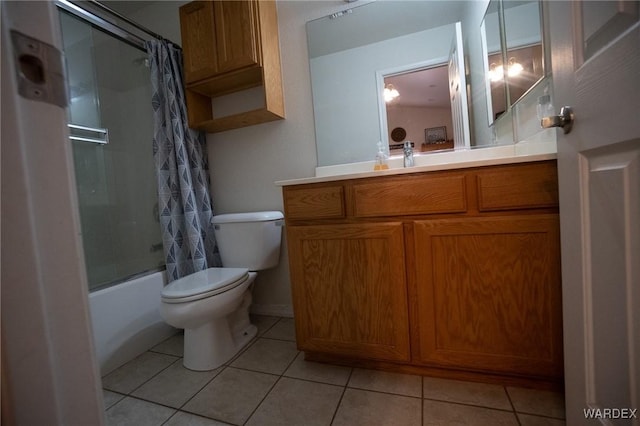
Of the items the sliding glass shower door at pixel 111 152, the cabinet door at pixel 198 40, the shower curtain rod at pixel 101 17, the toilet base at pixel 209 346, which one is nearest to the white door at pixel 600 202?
the toilet base at pixel 209 346

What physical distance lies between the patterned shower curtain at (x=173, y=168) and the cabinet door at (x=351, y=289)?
809mm

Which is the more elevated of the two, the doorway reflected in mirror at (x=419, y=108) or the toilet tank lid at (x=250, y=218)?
the doorway reflected in mirror at (x=419, y=108)

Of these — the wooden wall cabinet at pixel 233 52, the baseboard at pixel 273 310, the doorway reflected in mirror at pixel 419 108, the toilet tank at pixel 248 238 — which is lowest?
the baseboard at pixel 273 310

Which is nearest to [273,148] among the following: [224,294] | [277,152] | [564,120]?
[277,152]

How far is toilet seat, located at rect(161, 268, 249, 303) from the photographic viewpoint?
3.77 feet

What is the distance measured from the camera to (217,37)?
1535mm

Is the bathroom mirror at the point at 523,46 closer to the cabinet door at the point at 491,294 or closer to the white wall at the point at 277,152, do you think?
the cabinet door at the point at 491,294

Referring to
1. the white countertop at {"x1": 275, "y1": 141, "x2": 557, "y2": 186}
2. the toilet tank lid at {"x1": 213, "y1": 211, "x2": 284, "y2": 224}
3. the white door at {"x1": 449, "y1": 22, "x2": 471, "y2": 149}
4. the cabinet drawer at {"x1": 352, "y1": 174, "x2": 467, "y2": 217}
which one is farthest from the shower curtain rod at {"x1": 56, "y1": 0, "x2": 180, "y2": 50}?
the white door at {"x1": 449, "y1": 22, "x2": 471, "y2": 149}

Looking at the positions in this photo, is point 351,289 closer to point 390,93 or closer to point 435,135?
point 435,135

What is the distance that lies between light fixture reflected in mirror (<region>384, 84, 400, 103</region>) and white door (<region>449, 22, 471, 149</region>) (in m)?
0.28

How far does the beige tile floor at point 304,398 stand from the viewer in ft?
2.98

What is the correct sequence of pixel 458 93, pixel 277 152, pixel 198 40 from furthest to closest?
pixel 277 152 → pixel 198 40 → pixel 458 93

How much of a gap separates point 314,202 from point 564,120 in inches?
32.0

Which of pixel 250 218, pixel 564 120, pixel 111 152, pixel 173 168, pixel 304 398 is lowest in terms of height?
pixel 304 398
